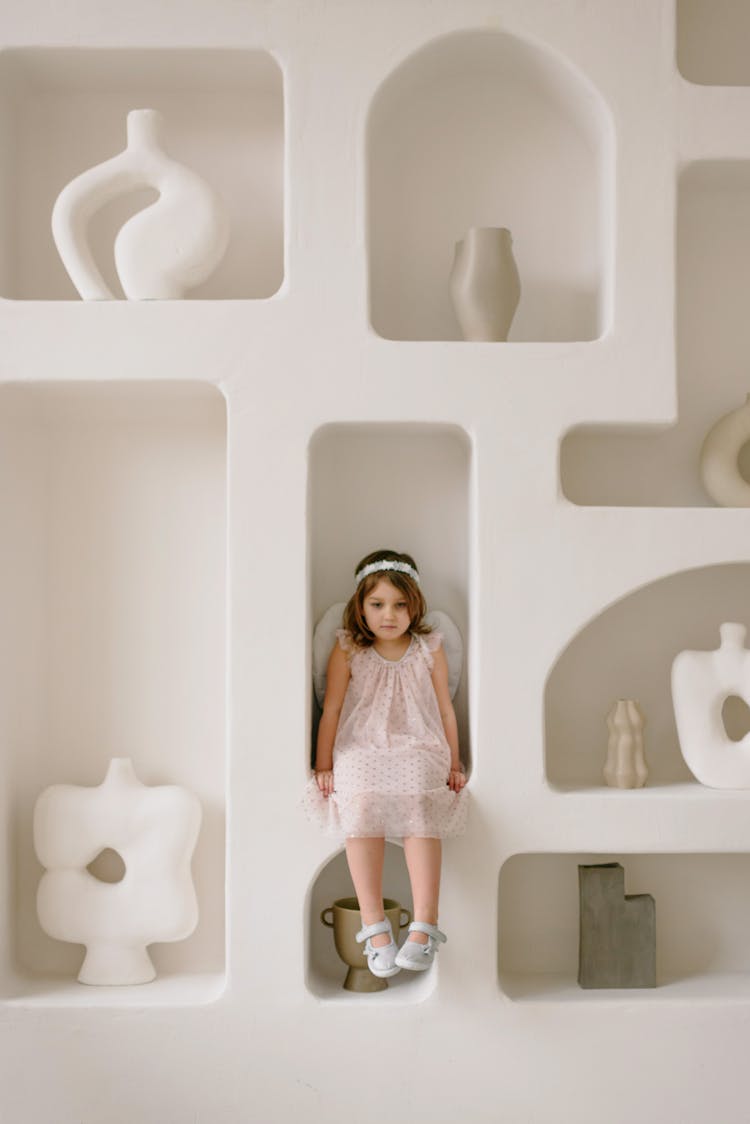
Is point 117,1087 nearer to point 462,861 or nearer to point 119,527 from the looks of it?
point 462,861

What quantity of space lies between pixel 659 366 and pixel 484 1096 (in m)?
1.45

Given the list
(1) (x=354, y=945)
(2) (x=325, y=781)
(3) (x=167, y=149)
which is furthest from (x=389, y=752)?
(3) (x=167, y=149)

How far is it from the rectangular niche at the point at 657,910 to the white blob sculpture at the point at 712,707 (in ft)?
0.91

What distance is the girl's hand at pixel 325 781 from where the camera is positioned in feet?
7.93

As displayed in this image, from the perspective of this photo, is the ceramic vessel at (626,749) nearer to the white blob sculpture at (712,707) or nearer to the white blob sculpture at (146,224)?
the white blob sculpture at (712,707)

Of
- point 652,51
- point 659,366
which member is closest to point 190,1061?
point 659,366

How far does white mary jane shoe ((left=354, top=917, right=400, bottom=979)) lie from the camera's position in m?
2.30

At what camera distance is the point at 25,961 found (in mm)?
2635

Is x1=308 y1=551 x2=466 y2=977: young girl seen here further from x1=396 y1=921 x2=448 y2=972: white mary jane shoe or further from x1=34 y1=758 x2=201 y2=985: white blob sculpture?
x1=34 y1=758 x2=201 y2=985: white blob sculpture

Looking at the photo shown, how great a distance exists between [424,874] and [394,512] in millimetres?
764

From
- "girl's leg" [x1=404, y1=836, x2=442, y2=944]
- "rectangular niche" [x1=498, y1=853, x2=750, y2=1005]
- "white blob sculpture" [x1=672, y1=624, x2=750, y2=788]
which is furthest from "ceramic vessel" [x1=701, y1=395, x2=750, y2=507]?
"girl's leg" [x1=404, y1=836, x2=442, y2=944]

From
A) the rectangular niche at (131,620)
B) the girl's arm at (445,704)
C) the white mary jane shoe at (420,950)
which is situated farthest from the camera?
the rectangular niche at (131,620)

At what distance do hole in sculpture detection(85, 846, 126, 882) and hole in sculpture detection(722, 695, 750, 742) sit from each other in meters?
1.32

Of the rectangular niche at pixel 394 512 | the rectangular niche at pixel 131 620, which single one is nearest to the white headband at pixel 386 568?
the rectangular niche at pixel 394 512
